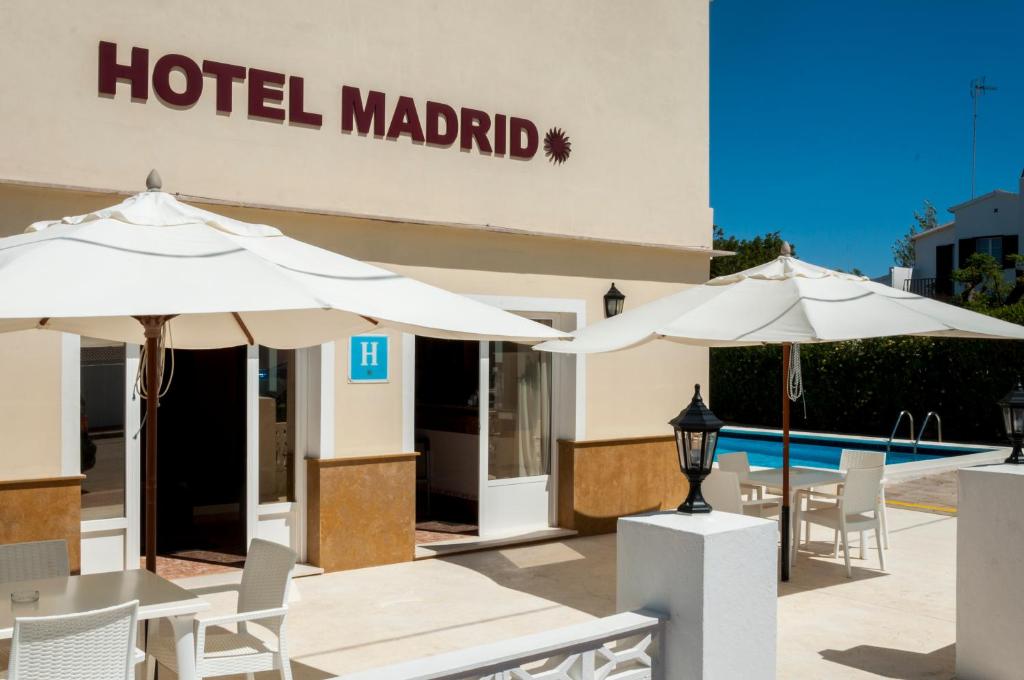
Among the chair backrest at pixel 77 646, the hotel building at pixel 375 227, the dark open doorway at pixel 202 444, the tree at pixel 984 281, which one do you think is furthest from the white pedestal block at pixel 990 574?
the tree at pixel 984 281

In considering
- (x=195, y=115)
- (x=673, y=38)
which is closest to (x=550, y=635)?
→ (x=195, y=115)

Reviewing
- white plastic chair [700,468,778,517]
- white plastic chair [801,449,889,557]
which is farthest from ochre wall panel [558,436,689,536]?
white plastic chair [700,468,778,517]

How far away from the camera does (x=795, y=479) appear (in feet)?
28.9

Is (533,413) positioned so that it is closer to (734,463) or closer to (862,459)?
(734,463)

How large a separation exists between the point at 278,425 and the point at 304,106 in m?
2.96

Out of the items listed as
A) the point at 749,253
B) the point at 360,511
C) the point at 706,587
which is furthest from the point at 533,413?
the point at 749,253

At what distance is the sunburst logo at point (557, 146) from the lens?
9812 mm

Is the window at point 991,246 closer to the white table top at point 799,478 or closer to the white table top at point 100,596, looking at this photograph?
the white table top at point 799,478

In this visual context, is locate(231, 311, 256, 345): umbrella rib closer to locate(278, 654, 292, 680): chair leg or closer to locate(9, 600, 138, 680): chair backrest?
locate(278, 654, 292, 680): chair leg

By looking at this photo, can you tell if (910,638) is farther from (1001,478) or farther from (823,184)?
(823,184)

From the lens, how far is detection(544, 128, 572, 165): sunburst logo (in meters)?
9.81

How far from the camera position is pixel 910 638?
6301 mm

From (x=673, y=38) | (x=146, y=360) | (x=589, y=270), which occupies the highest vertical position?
(x=673, y=38)

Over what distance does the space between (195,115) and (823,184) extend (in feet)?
192
